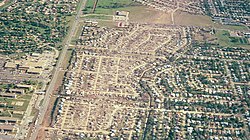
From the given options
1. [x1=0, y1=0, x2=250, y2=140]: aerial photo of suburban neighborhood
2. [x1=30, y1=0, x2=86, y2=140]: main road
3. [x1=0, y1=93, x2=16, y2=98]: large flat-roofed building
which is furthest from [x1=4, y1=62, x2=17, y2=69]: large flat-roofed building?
[x1=0, y1=93, x2=16, y2=98]: large flat-roofed building

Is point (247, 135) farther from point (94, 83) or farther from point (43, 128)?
point (43, 128)

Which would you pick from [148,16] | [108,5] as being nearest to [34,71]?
[108,5]

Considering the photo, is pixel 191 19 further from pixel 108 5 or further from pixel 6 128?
pixel 6 128

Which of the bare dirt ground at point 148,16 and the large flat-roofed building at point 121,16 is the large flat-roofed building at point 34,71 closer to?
the large flat-roofed building at point 121,16

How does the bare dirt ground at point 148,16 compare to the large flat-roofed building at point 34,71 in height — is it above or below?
below

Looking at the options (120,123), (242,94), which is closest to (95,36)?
(120,123)

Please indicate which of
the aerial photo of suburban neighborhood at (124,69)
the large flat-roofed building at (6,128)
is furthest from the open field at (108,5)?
the large flat-roofed building at (6,128)

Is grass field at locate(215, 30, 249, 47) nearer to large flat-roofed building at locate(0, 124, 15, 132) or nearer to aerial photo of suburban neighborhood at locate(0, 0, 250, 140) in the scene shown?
aerial photo of suburban neighborhood at locate(0, 0, 250, 140)
